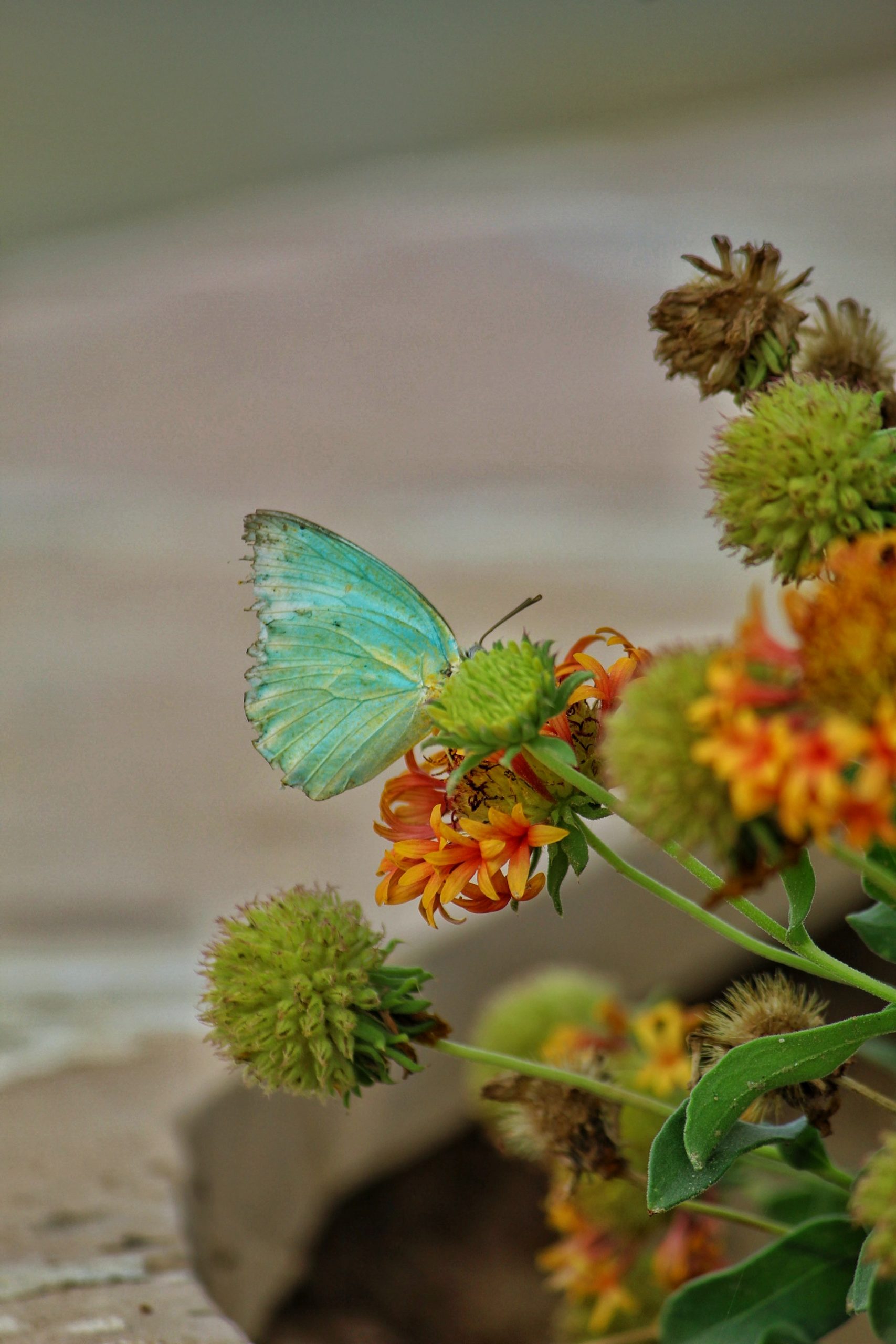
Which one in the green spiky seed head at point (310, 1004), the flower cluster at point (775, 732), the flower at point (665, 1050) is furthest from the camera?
the flower at point (665, 1050)

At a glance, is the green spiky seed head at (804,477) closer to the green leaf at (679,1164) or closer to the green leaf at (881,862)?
the green leaf at (881,862)

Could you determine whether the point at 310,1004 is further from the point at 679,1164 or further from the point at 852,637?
the point at 852,637

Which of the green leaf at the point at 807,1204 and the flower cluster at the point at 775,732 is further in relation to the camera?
the green leaf at the point at 807,1204

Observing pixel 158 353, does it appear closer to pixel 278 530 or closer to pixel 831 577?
pixel 278 530

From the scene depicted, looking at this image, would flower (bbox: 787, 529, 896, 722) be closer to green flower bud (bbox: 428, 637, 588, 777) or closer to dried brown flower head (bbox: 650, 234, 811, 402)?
green flower bud (bbox: 428, 637, 588, 777)

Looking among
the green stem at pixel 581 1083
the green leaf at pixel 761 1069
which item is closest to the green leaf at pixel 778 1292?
the green stem at pixel 581 1083

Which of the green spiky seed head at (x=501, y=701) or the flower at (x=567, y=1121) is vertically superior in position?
the green spiky seed head at (x=501, y=701)

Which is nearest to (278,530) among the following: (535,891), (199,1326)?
(535,891)
